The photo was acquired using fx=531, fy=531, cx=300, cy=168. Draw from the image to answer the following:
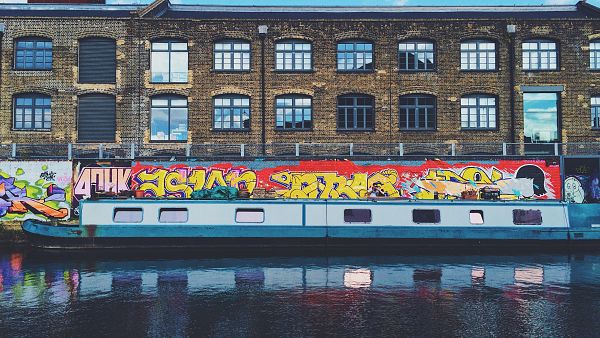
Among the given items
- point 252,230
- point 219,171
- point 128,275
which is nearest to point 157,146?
point 219,171

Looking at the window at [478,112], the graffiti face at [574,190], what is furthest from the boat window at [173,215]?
the graffiti face at [574,190]

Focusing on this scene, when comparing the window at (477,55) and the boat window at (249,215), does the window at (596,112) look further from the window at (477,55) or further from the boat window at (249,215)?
the boat window at (249,215)

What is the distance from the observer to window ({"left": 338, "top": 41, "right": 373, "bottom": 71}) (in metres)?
27.6

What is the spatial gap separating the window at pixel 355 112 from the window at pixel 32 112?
48.5 ft

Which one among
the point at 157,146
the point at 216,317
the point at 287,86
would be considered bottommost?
the point at 216,317

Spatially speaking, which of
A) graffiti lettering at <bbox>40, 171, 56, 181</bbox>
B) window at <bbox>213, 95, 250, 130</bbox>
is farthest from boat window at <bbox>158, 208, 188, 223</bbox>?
window at <bbox>213, 95, 250, 130</bbox>

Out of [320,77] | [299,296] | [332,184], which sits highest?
[320,77]

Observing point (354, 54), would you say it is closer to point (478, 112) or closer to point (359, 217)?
point (478, 112)

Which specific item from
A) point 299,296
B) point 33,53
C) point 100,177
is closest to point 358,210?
point 299,296

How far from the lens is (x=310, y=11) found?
2962 centimetres

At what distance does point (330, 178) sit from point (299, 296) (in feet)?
39.5

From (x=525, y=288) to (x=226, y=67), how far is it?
18.4 m

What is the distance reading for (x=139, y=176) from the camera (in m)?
25.1

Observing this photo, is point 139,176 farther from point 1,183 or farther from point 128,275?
point 128,275
